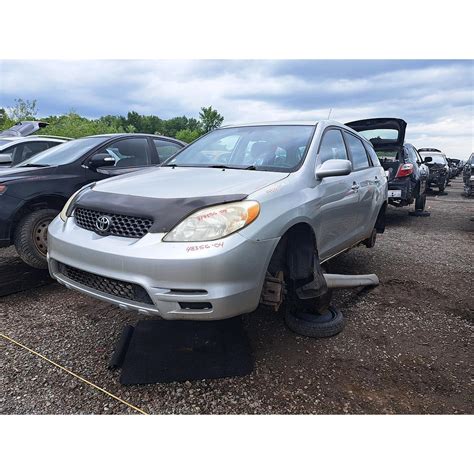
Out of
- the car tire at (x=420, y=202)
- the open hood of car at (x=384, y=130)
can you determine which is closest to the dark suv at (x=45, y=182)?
the open hood of car at (x=384, y=130)

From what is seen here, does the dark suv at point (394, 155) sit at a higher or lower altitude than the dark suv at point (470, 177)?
higher

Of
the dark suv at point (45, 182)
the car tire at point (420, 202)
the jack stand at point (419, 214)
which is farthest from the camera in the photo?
the jack stand at point (419, 214)

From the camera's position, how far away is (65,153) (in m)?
4.53

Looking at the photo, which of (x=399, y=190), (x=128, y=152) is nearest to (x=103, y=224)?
(x=128, y=152)

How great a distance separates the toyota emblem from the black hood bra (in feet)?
0.14

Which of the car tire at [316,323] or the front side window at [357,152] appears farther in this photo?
the front side window at [357,152]

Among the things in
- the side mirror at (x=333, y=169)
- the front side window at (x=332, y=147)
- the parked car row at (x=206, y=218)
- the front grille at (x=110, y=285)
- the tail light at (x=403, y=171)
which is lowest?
the tail light at (x=403, y=171)

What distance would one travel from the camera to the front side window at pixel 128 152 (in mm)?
4680

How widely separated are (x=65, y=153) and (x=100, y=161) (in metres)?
0.57

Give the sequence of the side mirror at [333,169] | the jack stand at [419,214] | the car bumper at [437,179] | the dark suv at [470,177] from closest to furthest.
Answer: the side mirror at [333,169]
the jack stand at [419,214]
the dark suv at [470,177]
the car bumper at [437,179]

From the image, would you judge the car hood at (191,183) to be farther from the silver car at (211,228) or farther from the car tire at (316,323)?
the car tire at (316,323)

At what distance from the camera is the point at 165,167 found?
3400 millimetres

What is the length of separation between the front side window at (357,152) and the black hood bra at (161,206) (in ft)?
7.01

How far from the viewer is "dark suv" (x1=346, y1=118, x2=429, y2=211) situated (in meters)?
7.41
